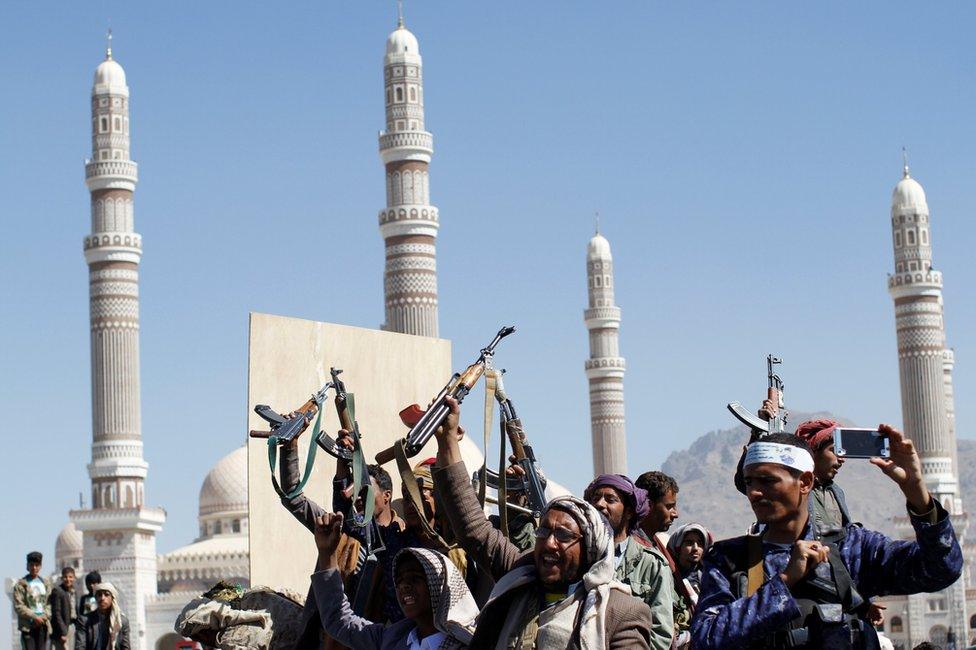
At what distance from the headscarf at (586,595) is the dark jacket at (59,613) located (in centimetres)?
725

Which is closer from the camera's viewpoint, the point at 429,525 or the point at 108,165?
the point at 429,525

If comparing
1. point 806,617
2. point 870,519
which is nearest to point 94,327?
point 806,617

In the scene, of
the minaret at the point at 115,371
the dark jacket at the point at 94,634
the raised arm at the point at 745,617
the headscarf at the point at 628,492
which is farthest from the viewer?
the minaret at the point at 115,371

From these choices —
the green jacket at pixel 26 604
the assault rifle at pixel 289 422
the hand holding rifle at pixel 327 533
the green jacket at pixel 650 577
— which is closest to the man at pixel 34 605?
the green jacket at pixel 26 604

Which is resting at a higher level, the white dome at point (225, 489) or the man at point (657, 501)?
the white dome at point (225, 489)

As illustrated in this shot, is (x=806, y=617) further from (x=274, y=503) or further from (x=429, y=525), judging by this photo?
(x=274, y=503)

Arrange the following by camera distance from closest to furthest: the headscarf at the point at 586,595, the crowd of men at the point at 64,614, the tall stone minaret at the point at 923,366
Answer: the headscarf at the point at 586,595 → the crowd of men at the point at 64,614 → the tall stone minaret at the point at 923,366

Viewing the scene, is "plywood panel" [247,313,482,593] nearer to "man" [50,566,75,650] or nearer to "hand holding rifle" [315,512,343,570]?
"hand holding rifle" [315,512,343,570]

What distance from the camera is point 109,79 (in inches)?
1270

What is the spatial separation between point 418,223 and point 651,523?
2522cm

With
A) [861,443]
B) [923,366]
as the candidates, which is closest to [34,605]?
[861,443]

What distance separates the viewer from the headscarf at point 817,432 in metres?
3.97

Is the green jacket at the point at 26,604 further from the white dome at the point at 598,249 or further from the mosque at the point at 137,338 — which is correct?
A: the white dome at the point at 598,249

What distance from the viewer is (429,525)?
4426mm
